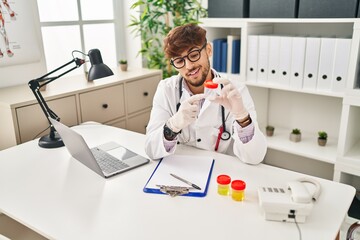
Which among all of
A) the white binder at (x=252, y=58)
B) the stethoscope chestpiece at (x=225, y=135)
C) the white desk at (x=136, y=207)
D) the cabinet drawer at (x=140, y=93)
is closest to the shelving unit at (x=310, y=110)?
the white binder at (x=252, y=58)

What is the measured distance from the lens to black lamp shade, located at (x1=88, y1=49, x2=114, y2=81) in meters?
1.69

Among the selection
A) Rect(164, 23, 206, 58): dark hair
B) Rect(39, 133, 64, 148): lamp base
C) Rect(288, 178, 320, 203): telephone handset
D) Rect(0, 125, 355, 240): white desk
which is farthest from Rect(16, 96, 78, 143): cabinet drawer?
Rect(288, 178, 320, 203): telephone handset

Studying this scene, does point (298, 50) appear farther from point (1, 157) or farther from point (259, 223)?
point (1, 157)

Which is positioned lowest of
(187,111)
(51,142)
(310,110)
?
(310,110)

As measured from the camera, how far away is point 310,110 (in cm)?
266

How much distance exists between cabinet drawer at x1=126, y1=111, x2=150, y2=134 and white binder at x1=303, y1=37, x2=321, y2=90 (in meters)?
1.26

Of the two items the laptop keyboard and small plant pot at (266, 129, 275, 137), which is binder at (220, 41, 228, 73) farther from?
the laptop keyboard

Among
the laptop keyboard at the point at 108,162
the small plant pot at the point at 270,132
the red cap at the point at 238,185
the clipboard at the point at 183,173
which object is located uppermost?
the red cap at the point at 238,185

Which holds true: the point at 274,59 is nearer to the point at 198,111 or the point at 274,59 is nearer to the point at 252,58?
the point at 252,58

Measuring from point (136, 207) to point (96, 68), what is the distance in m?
0.79

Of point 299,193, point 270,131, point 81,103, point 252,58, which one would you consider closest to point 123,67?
point 81,103

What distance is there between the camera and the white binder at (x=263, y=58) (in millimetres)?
2406

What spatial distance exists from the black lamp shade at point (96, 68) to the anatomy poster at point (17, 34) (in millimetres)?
938

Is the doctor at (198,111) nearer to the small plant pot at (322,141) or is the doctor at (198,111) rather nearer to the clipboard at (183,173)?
the clipboard at (183,173)
